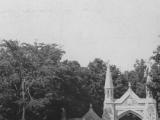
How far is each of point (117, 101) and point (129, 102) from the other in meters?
1.70

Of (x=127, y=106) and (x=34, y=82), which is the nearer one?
(x=34, y=82)

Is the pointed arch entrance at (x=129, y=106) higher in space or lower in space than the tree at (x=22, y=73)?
lower

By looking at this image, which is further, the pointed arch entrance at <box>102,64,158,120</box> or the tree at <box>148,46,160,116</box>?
the pointed arch entrance at <box>102,64,158,120</box>

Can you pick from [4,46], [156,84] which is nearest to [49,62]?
[4,46]

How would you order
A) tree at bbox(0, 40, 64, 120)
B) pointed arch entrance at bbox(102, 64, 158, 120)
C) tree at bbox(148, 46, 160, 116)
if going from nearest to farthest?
tree at bbox(148, 46, 160, 116) → tree at bbox(0, 40, 64, 120) → pointed arch entrance at bbox(102, 64, 158, 120)

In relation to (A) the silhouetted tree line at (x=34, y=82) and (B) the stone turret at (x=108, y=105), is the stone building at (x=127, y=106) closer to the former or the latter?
(B) the stone turret at (x=108, y=105)

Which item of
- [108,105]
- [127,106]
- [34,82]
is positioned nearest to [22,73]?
[34,82]

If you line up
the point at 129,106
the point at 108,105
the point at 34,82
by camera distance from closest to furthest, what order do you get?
the point at 34,82, the point at 129,106, the point at 108,105

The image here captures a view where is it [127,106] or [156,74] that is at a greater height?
[156,74]

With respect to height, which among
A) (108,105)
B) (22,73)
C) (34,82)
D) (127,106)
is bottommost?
(127,106)

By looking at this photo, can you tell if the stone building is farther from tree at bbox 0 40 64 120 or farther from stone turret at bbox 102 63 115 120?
tree at bbox 0 40 64 120

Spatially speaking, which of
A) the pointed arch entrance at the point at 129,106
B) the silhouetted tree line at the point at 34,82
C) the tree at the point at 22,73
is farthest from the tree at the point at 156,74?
the pointed arch entrance at the point at 129,106

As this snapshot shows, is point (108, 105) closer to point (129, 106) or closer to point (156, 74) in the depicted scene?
point (129, 106)

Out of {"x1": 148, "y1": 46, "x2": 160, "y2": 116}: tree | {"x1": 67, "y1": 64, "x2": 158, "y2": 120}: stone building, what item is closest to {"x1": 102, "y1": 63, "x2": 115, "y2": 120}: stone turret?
{"x1": 67, "y1": 64, "x2": 158, "y2": 120}: stone building
